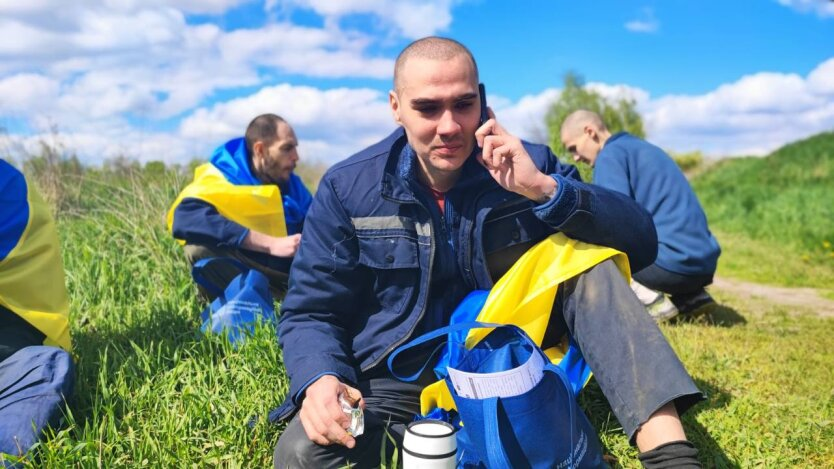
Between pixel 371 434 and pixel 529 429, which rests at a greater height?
pixel 529 429

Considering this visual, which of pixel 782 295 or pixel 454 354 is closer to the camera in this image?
pixel 454 354

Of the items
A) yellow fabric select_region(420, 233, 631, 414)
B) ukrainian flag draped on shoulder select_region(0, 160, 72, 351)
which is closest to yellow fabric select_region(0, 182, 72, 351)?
ukrainian flag draped on shoulder select_region(0, 160, 72, 351)

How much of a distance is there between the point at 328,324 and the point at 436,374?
18.0 inches

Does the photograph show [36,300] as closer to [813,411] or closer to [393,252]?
[393,252]

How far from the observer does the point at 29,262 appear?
2949mm

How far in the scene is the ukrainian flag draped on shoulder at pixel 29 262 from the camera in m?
2.86

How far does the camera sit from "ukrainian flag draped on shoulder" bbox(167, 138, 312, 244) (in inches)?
191

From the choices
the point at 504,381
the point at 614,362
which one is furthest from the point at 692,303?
the point at 504,381

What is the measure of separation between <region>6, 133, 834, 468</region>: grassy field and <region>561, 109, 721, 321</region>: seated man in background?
27 cm

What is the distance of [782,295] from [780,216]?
5937 millimetres

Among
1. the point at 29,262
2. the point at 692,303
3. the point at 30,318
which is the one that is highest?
the point at 29,262

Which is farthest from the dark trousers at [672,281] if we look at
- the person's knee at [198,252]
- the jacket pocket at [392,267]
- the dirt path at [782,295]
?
the person's knee at [198,252]

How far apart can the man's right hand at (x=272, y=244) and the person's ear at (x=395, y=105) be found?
1999 mm

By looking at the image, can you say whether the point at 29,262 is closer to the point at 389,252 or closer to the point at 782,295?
the point at 389,252
